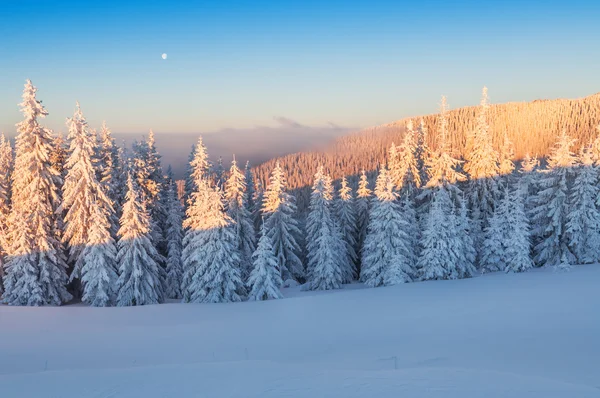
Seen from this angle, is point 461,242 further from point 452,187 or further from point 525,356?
point 525,356

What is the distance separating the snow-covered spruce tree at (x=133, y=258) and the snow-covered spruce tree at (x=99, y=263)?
643 mm

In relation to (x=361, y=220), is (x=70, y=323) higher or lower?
lower

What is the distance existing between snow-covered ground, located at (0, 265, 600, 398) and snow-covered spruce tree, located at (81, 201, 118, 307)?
2.80 m

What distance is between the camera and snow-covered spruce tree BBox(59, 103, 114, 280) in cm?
3027

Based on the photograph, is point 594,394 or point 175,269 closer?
point 594,394

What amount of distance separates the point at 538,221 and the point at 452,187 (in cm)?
832

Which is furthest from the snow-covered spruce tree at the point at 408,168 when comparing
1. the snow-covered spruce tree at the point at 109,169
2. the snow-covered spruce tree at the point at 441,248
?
the snow-covered spruce tree at the point at 109,169

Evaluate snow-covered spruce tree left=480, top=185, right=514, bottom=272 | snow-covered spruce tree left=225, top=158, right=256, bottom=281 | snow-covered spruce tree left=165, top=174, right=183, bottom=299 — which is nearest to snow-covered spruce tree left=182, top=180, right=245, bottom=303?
snow-covered spruce tree left=165, top=174, right=183, bottom=299

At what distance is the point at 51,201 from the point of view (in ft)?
105

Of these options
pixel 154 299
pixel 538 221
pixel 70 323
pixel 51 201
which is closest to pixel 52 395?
pixel 70 323

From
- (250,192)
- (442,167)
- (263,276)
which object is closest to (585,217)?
(442,167)

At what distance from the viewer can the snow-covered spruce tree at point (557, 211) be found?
3503cm

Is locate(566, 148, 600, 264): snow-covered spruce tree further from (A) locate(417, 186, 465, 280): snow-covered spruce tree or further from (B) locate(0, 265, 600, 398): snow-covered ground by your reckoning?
(A) locate(417, 186, 465, 280): snow-covered spruce tree

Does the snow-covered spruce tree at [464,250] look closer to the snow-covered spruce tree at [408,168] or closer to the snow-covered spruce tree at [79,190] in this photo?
the snow-covered spruce tree at [408,168]
